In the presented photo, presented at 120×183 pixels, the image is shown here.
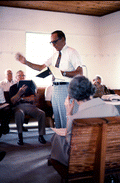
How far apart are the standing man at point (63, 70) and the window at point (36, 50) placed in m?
3.81

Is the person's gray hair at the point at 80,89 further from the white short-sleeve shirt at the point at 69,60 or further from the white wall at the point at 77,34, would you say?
the white wall at the point at 77,34

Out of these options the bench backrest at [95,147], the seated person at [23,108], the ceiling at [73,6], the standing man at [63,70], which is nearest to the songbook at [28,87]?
the seated person at [23,108]

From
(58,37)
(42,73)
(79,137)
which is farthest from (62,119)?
(79,137)

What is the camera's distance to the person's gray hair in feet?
5.76

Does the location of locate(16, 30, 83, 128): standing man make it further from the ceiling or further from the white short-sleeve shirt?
the ceiling

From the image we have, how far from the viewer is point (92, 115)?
1548 mm

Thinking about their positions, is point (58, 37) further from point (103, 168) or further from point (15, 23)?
point (15, 23)

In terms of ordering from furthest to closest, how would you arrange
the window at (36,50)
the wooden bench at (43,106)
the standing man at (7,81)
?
the window at (36,50) < the standing man at (7,81) < the wooden bench at (43,106)

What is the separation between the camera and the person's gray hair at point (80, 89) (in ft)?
5.76

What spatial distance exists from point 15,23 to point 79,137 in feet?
18.5

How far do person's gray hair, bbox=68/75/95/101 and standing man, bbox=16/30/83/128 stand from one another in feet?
2.54

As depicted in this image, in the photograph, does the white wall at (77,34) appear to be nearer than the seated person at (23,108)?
No

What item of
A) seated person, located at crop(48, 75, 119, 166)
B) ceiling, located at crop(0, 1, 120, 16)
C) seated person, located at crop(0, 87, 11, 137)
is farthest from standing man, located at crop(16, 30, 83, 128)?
ceiling, located at crop(0, 1, 120, 16)

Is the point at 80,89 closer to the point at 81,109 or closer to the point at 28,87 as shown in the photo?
the point at 81,109
